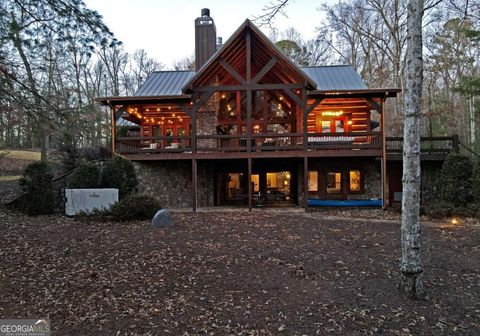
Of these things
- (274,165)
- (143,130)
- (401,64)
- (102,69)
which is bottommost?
(274,165)

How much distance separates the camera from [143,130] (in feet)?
63.8

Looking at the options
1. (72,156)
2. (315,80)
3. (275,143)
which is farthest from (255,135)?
(72,156)

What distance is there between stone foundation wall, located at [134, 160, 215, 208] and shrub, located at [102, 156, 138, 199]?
215cm

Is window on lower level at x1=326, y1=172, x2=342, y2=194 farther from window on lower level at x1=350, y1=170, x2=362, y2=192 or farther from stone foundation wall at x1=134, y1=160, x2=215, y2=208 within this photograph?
stone foundation wall at x1=134, y1=160, x2=215, y2=208

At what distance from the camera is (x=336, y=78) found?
17.7m

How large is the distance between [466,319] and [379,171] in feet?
40.9

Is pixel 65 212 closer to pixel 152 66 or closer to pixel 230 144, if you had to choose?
pixel 230 144

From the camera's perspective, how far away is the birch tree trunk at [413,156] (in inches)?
208

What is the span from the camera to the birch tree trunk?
5.27 m

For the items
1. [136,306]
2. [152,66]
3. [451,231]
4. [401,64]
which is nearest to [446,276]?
[451,231]

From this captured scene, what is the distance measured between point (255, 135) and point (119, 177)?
5.85 meters

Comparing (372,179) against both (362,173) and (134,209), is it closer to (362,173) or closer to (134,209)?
(362,173)

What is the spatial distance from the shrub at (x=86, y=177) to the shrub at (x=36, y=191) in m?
0.87

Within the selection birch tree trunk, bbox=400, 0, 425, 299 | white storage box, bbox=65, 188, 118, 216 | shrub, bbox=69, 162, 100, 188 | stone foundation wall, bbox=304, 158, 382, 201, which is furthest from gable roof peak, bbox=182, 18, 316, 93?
birch tree trunk, bbox=400, 0, 425, 299
